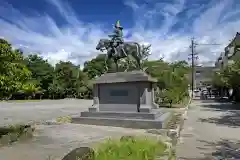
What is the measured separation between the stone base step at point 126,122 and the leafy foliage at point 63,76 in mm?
3332

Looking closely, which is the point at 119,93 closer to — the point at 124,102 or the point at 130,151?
the point at 124,102

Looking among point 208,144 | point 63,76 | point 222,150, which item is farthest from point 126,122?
point 63,76

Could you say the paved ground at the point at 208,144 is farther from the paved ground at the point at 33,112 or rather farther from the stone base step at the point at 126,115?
the paved ground at the point at 33,112

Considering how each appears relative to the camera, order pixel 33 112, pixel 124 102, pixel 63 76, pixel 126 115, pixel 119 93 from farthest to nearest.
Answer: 1. pixel 63 76
2. pixel 33 112
3. pixel 119 93
4. pixel 124 102
5. pixel 126 115

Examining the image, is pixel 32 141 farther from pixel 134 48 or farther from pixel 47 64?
pixel 47 64

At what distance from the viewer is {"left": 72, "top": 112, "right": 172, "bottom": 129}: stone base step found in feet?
42.9

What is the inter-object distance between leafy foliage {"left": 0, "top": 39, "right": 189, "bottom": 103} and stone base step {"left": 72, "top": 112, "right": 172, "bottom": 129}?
3332 mm

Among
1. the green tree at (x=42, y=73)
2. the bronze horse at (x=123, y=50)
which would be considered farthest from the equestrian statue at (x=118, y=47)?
the green tree at (x=42, y=73)

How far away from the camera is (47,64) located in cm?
5991

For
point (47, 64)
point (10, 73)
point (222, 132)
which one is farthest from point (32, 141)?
point (47, 64)

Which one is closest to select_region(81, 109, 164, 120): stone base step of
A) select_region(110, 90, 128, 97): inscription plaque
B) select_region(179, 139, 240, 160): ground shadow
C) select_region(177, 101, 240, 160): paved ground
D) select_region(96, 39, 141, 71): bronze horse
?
select_region(110, 90, 128, 97): inscription plaque

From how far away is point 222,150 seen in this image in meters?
8.52

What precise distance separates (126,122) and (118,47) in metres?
4.82

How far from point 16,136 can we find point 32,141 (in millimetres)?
594
